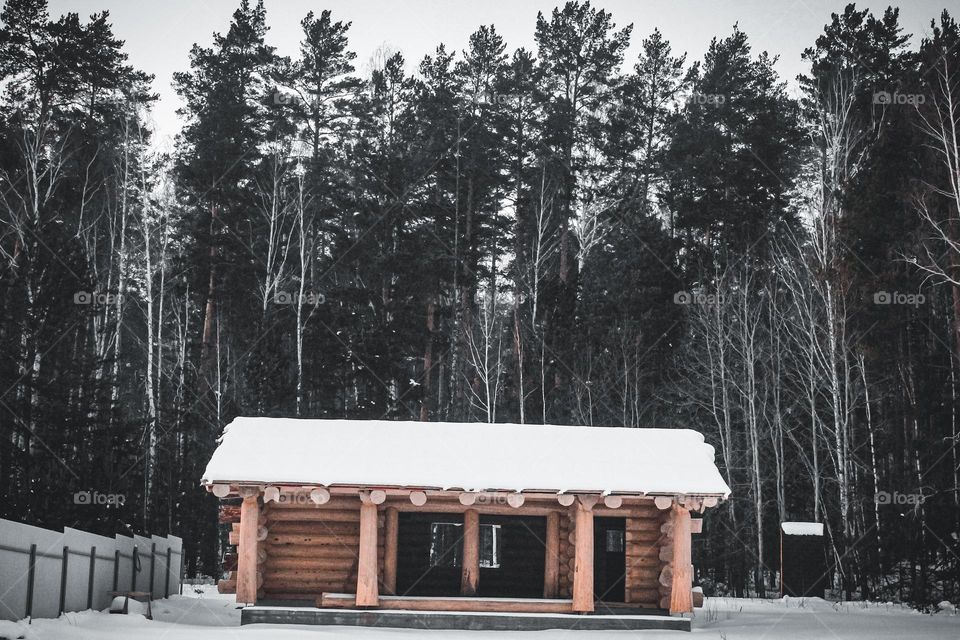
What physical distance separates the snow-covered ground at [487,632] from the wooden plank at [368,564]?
0.74 metres

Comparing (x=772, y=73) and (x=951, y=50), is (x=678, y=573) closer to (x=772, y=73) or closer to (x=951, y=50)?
(x=951, y=50)

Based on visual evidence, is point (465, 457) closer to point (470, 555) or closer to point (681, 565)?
point (470, 555)

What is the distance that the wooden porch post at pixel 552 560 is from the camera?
17.9 meters

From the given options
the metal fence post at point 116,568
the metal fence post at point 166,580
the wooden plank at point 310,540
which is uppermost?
the wooden plank at point 310,540

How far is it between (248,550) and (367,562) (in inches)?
80.1

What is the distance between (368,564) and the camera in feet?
53.5

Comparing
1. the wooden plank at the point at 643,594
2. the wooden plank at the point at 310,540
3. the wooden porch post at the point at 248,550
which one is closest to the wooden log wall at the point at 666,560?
the wooden plank at the point at 643,594

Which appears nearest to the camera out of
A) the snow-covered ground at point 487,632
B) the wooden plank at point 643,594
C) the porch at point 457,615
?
the snow-covered ground at point 487,632

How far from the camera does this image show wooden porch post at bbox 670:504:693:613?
16500 millimetres

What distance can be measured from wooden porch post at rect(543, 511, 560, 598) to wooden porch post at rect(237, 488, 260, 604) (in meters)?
5.32

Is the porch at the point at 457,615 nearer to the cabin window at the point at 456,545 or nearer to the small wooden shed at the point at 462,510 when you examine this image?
the small wooden shed at the point at 462,510

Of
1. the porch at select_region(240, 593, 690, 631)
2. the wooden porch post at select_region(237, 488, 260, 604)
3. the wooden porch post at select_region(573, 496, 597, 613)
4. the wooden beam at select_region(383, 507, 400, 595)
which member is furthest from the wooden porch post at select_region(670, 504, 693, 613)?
the wooden porch post at select_region(237, 488, 260, 604)

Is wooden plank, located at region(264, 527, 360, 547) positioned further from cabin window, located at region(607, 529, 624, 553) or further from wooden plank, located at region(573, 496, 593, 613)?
cabin window, located at region(607, 529, 624, 553)

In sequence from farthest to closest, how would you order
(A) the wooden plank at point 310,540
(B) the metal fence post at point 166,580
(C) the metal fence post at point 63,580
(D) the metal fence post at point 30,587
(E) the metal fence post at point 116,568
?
(B) the metal fence post at point 166,580 → (E) the metal fence post at point 116,568 → (A) the wooden plank at point 310,540 → (C) the metal fence post at point 63,580 → (D) the metal fence post at point 30,587
